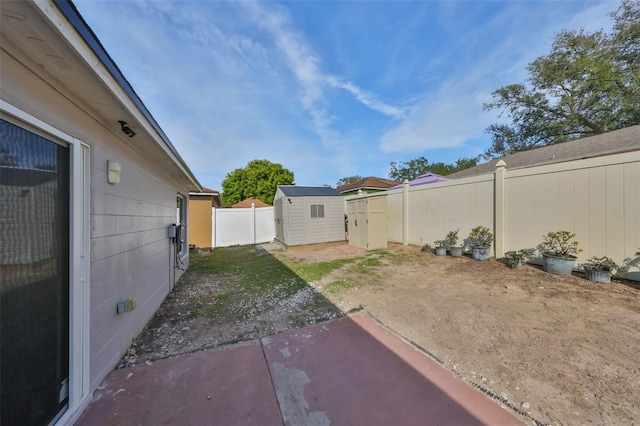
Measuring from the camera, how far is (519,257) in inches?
193

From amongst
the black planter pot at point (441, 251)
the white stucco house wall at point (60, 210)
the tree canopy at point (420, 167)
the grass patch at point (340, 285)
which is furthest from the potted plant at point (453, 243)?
the tree canopy at point (420, 167)

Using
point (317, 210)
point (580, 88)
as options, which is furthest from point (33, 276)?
point (580, 88)

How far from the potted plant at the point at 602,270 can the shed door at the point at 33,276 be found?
264 inches

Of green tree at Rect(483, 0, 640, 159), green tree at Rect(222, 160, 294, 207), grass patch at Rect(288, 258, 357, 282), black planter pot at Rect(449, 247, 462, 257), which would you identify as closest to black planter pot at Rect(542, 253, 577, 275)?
black planter pot at Rect(449, 247, 462, 257)

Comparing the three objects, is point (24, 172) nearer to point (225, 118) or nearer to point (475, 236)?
point (475, 236)

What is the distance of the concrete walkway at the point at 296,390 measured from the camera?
1593 mm

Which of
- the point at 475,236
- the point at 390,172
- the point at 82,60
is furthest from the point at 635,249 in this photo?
the point at 390,172

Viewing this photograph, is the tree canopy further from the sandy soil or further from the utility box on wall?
the sandy soil

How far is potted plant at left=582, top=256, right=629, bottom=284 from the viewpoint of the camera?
149 inches

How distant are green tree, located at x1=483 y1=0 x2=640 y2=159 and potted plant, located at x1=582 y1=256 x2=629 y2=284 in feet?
42.3

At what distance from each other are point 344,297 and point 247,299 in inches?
64.7

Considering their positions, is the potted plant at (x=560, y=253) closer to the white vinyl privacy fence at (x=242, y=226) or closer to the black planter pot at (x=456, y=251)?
the black planter pot at (x=456, y=251)

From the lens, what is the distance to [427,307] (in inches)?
133

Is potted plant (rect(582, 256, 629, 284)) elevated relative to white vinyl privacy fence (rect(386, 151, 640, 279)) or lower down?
lower down
